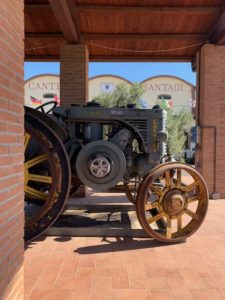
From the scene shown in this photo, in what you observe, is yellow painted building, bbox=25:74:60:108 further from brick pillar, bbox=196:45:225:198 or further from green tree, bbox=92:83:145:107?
brick pillar, bbox=196:45:225:198

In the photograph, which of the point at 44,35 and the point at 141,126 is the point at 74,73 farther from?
the point at 141,126

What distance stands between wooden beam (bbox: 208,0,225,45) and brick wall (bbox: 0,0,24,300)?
5151 millimetres

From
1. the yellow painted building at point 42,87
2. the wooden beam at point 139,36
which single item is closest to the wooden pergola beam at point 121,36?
the wooden beam at point 139,36

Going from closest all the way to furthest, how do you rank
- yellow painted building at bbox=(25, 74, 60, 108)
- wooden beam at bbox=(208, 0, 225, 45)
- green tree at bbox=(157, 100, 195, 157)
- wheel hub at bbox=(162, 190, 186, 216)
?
wheel hub at bbox=(162, 190, 186, 216) < wooden beam at bbox=(208, 0, 225, 45) < green tree at bbox=(157, 100, 195, 157) < yellow painted building at bbox=(25, 74, 60, 108)

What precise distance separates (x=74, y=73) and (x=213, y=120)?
11.0 ft

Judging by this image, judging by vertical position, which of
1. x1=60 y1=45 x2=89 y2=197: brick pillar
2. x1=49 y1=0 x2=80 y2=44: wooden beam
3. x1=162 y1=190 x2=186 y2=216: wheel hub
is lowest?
x1=162 y1=190 x2=186 y2=216: wheel hub

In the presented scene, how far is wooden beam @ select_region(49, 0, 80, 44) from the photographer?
17.7 ft

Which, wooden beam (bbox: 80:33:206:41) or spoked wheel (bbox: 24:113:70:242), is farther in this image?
wooden beam (bbox: 80:33:206:41)

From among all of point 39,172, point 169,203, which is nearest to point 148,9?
point 39,172

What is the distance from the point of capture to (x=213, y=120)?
7504 millimetres

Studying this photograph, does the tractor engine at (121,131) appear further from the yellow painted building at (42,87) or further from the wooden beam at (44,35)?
the yellow painted building at (42,87)

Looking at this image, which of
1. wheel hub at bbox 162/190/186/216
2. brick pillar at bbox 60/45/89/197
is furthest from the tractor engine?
brick pillar at bbox 60/45/89/197

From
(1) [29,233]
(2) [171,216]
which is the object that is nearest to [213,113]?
(2) [171,216]

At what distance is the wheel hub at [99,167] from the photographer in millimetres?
4539
